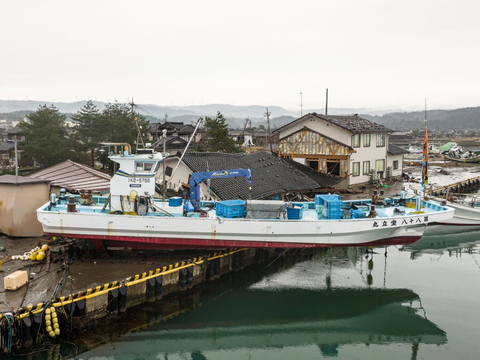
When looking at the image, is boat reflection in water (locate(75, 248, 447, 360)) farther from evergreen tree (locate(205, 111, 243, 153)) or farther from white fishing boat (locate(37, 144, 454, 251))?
evergreen tree (locate(205, 111, 243, 153))

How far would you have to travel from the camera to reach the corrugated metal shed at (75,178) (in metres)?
21.0

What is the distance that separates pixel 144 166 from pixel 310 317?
9108mm

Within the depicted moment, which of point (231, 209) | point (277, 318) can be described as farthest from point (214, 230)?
point (277, 318)

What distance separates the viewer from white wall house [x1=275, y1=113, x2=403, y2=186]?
34.6m

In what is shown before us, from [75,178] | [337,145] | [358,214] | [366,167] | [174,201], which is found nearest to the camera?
[358,214]

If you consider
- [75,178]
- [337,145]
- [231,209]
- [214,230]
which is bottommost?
[214,230]

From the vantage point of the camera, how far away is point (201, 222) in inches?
640

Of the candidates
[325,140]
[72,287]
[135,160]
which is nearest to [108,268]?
[72,287]

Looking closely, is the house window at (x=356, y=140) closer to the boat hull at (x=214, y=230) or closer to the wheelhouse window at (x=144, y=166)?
the boat hull at (x=214, y=230)

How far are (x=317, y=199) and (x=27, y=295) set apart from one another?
1215 cm

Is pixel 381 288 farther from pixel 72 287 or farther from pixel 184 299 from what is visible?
pixel 72 287

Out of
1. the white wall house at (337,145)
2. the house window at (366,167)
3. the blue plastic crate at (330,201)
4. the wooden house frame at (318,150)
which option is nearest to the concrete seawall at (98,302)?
the blue plastic crate at (330,201)

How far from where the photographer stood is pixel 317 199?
18.4 metres

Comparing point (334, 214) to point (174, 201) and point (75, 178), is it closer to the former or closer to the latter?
point (174, 201)
